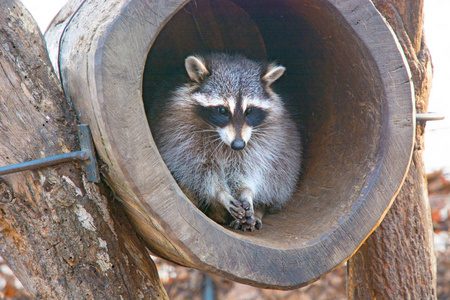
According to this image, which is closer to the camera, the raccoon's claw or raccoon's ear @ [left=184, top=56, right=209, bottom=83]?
the raccoon's claw

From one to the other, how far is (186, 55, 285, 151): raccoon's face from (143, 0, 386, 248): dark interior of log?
0.69ft

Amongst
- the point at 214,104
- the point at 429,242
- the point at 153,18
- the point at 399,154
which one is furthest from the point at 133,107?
the point at 429,242

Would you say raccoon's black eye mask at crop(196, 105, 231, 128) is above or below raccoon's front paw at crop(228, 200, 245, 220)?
above

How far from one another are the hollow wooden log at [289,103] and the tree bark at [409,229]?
50 centimetres

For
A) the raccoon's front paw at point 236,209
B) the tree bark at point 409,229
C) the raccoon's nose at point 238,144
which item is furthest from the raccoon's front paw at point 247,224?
the tree bark at point 409,229

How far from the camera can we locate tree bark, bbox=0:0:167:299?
1555 mm

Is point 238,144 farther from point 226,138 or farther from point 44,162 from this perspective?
point 44,162

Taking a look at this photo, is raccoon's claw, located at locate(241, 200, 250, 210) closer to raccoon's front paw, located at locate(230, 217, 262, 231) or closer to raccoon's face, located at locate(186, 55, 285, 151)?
raccoon's front paw, located at locate(230, 217, 262, 231)

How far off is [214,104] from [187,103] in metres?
0.20

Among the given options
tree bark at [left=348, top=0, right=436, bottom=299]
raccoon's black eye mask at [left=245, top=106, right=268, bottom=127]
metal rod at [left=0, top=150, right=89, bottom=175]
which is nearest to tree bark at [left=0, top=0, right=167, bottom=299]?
metal rod at [left=0, top=150, right=89, bottom=175]

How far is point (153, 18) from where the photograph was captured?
4.84 feet

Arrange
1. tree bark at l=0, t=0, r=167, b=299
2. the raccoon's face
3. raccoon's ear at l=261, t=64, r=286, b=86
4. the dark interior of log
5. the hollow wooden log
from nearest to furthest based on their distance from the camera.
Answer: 1. the hollow wooden log
2. tree bark at l=0, t=0, r=167, b=299
3. the dark interior of log
4. the raccoon's face
5. raccoon's ear at l=261, t=64, r=286, b=86

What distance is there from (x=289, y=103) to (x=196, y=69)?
0.63 meters

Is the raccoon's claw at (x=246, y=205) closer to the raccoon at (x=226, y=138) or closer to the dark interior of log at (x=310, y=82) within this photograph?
the raccoon at (x=226, y=138)
